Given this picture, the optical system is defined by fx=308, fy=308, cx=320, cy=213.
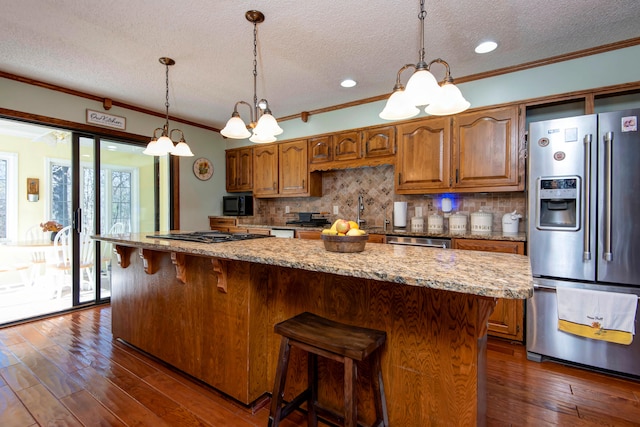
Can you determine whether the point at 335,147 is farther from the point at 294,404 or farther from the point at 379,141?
the point at 294,404

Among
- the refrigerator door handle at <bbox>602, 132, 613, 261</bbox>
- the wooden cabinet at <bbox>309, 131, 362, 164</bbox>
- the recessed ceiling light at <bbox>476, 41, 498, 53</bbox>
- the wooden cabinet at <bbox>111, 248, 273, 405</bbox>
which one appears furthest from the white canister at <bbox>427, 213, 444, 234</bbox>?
the wooden cabinet at <bbox>111, 248, 273, 405</bbox>

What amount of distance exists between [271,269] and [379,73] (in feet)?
7.48

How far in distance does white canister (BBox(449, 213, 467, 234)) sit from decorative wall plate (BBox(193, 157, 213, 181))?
3637mm

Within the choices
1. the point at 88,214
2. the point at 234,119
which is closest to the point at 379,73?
the point at 234,119

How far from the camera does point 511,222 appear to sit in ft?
9.41

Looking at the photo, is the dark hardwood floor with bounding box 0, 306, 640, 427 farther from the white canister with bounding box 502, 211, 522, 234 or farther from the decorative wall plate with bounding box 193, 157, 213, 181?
the decorative wall plate with bounding box 193, 157, 213, 181

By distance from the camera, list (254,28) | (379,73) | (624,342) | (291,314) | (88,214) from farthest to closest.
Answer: (88,214)
(379,73)
(254,28)
(624,342)
(291,314)

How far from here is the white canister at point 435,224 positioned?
330 centimetres

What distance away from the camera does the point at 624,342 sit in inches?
80.3

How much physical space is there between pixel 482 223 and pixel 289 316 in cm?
220

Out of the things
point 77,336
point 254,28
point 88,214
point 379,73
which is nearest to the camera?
point 254,28

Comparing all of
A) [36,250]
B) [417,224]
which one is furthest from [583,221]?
[36,250]

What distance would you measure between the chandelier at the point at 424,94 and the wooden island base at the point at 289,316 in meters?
0.87

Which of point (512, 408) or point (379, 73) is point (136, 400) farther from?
point (379, 73)
